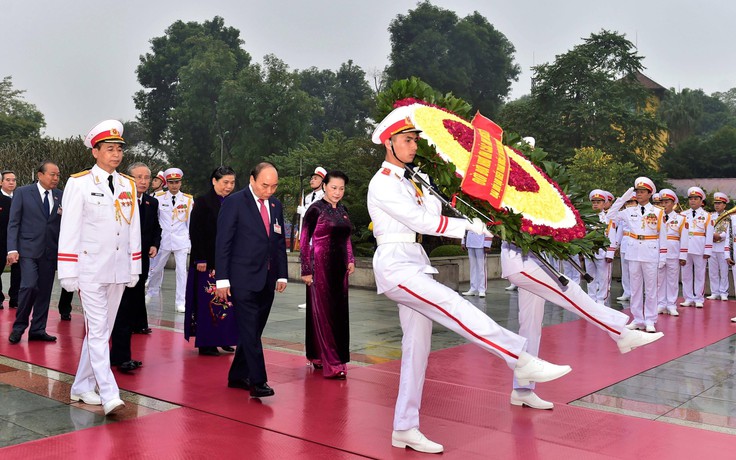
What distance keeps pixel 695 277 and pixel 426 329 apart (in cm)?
1063

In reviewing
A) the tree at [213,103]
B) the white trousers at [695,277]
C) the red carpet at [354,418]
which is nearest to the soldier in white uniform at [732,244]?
the white trousers at [695,277]

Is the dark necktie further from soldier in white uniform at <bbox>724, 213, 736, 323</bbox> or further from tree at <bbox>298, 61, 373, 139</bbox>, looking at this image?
tree at <bbox>298, 61, 373, 139</bbox>

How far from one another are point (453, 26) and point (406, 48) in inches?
166

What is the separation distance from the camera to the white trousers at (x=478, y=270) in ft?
46.4

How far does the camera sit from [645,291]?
980 centimetres

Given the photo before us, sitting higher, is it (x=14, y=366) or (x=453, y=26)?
(x=453, y=26)

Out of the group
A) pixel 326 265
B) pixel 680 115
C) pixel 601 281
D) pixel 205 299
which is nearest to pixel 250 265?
pixel 326 265

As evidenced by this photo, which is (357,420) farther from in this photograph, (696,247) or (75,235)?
(696,247)

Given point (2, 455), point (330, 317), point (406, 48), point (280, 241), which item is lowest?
point (2, 455)

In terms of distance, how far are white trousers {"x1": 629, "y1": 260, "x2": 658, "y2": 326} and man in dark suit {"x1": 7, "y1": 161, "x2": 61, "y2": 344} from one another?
7.54m

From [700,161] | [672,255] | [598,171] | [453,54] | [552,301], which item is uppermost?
[453,54]

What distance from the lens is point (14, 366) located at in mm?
6855

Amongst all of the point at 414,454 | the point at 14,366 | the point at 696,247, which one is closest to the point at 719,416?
the point at 414,454

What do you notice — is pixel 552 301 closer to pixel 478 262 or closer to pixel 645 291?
pixel 645 291
